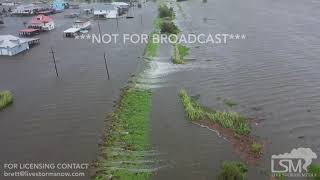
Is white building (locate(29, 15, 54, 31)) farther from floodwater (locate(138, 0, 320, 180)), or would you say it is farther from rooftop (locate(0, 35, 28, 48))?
floodwater (locate(138, 0, 320, 180))

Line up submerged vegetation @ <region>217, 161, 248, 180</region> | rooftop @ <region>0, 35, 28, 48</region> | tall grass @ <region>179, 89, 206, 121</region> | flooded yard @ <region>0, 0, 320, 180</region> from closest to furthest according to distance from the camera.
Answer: submerged vegetation @ <region>217, 161, 248, 180</region>, flooded yard @ <region>0, 0, 320, 180</region>, tall grass @ <region>179, 89, 206, 121</region>, rooftop @ <region>0, 35, 28, 48</region>

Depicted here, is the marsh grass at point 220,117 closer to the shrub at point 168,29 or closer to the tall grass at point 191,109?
the tall grass at point 191,109

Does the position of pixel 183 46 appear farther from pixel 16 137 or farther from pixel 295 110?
pixel 16 137

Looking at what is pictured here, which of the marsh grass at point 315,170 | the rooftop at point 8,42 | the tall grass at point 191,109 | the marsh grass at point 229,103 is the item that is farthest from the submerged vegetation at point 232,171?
the rooftop at point 8,42

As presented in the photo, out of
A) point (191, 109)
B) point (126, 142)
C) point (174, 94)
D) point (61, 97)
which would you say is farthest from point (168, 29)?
point (126, 142)

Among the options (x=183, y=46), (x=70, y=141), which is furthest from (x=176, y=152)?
(x=183, y=46)

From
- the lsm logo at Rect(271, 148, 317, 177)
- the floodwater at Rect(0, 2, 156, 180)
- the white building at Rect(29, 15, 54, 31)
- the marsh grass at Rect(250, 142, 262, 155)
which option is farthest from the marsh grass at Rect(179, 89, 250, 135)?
the white building at Rect(29, 15, 54, 31)
